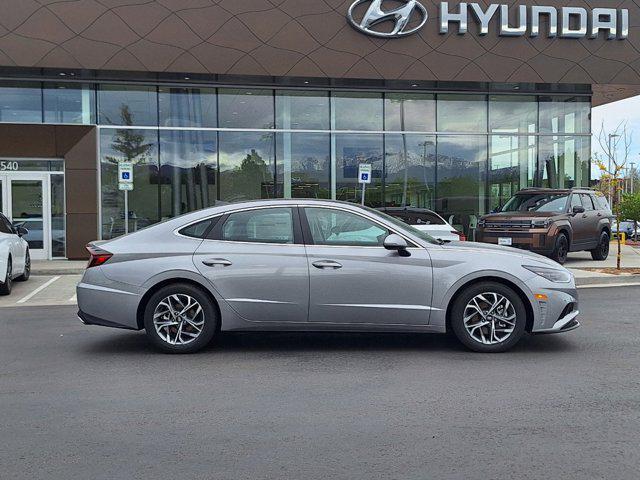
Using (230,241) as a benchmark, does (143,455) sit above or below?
below

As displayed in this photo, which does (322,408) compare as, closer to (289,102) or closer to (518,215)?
(518,215)

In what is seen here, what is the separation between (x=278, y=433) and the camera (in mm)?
4367

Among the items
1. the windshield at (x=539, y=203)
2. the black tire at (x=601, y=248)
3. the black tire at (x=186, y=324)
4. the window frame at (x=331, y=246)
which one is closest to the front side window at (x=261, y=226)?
the window frame at (x=331, y=246)

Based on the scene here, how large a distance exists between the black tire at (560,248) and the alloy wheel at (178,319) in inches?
433

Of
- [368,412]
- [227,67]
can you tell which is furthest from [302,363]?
[227,67]

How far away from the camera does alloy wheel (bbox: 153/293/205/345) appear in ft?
21.5

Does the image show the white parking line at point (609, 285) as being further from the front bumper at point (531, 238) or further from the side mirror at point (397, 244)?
the side mirror at point (397, 244)

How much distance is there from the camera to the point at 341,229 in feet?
22.0

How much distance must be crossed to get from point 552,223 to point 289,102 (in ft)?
30.0

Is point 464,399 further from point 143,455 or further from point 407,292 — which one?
point 143,455

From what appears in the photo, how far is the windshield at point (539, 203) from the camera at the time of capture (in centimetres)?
1608

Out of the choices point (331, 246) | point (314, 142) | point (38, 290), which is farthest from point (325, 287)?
point (314, 142)

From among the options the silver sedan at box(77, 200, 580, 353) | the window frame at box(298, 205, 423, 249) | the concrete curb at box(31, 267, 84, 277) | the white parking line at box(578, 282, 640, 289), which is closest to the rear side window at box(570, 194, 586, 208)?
the white parking line at box(578, 282, 640, 289)

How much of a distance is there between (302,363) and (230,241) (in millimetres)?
1463
